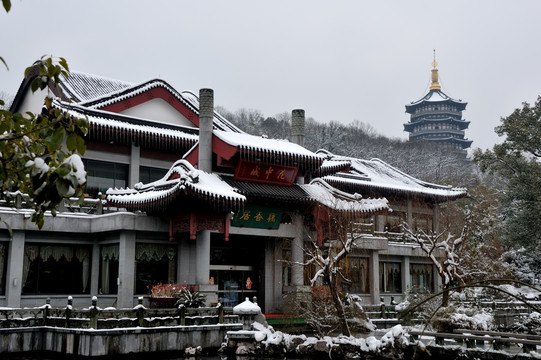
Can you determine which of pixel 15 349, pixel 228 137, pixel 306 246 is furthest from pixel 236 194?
pixel 15 349

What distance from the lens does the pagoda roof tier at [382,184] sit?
29.2m

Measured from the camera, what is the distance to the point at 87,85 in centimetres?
2659

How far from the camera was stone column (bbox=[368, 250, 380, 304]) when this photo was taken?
88.9 ft

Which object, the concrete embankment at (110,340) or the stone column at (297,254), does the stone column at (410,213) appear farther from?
the concrete embankment at (110,340)

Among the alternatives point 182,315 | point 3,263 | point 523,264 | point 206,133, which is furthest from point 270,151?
point 523,264

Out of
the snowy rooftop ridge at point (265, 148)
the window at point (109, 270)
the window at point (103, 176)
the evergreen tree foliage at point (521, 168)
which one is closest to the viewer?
the snowy rooftop ridge at point (265, 148)

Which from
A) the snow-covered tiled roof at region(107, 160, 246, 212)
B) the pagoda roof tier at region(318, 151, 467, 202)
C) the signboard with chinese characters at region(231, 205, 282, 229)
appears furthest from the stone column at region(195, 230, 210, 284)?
the pagoda roof tier at region(318, 151, 467, 202)

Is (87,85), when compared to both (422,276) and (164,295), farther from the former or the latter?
(422,276)

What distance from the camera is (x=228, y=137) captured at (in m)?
21.0

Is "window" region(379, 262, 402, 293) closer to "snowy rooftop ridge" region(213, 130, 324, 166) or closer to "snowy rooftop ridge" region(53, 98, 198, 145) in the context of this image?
"snowy rooftop ridge" region(213, 130, 324, 166)

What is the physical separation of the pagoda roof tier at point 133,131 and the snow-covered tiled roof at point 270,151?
10.7 ft

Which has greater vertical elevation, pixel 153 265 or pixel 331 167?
pixel 331 167

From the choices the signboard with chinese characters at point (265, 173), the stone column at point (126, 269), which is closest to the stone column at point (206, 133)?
the signboard with chinese characters at point (265, 173)

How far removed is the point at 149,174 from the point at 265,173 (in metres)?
5.53
